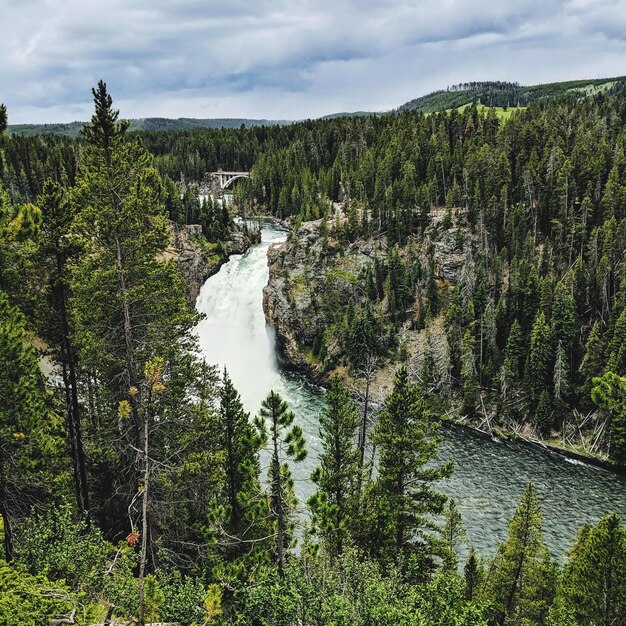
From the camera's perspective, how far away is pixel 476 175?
97.9 meters

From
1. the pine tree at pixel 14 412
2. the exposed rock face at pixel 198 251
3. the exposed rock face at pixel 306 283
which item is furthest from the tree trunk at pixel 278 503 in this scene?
the exposed rock face at pixel 198 251

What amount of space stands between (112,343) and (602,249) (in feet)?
242

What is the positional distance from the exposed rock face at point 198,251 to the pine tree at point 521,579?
64385 mm

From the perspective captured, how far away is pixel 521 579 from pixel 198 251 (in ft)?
260

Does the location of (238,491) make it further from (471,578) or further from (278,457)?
(471,578)

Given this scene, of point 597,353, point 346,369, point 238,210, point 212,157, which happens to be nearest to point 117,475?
point 346,369

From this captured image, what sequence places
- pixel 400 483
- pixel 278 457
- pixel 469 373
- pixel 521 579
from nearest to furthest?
1. pixel 278 457
2. pixel 400 483
3. pixel 521 579
4. pixel 469 373

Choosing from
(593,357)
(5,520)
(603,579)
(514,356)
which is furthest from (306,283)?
(5,520)

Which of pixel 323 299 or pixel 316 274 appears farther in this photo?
pixel 316 274

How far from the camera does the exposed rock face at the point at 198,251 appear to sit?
9075 cm

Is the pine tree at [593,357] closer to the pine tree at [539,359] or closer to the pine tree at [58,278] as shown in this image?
the pine tree at [539,359]

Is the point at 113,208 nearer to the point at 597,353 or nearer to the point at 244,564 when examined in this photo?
the point at 244,564

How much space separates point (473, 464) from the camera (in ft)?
191

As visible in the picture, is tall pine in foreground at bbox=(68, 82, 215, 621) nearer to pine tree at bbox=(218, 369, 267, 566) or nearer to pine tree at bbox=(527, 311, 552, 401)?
pine tree at bbox=(218, 369, 267, 566)
